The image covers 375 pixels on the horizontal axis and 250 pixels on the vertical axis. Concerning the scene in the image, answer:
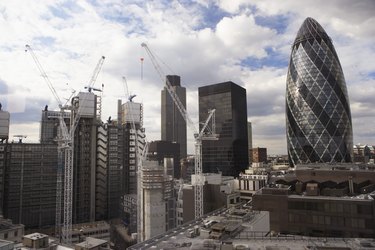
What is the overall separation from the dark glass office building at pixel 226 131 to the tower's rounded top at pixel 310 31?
165 feet

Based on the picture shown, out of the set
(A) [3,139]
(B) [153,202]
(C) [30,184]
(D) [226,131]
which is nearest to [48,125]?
(A) [3,139]

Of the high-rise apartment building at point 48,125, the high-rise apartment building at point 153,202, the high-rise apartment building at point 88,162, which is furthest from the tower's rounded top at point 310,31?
the high-rise apartment building at point 48,125

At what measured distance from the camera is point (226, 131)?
555 feet

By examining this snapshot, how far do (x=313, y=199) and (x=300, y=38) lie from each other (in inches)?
4265

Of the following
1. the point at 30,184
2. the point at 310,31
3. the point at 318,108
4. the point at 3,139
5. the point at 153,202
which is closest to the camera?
the point at 153,202

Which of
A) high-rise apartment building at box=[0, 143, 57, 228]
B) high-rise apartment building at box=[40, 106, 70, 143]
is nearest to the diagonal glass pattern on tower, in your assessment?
high-rise apartment building at box=[0, 143, 57, 228]

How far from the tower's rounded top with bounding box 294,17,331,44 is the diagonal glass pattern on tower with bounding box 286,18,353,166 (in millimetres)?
742

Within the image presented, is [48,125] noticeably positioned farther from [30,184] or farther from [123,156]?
[30,184]

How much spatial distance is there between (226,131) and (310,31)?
224 feet

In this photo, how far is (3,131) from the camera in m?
95.8

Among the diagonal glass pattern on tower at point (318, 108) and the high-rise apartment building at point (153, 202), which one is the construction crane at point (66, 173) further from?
the diagonal glass pattern on tower at point (318, 108)

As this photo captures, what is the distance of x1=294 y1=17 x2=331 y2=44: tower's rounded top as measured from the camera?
121863mm

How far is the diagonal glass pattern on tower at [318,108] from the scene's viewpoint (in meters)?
109

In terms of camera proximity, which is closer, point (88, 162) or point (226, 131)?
point (88, 162)
